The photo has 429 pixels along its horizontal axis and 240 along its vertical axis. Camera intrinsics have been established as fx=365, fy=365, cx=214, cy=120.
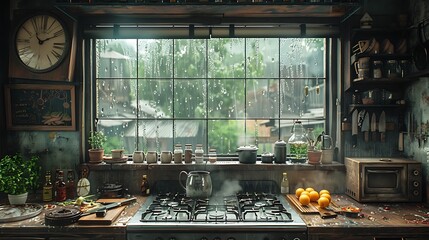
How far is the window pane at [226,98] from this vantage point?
11.2ft

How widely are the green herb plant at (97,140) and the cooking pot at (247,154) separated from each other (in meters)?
1.23

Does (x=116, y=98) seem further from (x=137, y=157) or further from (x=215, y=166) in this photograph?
(x=215, y=166)

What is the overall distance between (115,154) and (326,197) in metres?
1.82

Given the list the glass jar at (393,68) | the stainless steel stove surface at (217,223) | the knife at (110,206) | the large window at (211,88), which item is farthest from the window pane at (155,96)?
the glass jar at (393,68)

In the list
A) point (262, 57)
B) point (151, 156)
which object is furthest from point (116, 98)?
point (262, 57)

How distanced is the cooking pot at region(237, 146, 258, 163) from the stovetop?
286 mm

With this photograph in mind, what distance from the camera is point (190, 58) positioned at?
3.40 m

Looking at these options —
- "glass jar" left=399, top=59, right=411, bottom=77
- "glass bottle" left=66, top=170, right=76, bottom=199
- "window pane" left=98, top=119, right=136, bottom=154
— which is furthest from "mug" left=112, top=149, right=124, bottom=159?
"glass jar" left=399, top=59, right=411, bottom=77

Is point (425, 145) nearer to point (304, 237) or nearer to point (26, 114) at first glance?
point (304, 237)

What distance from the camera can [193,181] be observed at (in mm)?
2910

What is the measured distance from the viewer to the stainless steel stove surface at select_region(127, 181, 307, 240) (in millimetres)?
2406

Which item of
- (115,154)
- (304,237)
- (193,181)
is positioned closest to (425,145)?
(304,237)

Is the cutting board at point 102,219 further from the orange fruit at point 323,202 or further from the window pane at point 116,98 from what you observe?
the orange fruit at point 323,202

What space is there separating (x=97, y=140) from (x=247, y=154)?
1.34 metres
